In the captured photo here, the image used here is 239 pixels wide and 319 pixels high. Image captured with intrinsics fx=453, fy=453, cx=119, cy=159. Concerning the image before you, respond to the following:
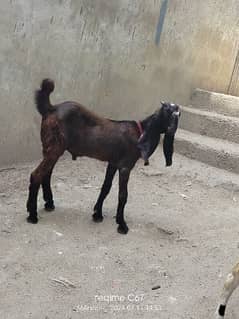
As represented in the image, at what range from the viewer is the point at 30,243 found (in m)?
3.21

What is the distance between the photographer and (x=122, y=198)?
137 inches

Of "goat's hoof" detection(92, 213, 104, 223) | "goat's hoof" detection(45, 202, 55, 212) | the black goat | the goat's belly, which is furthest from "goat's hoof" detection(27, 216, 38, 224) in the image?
the goat's belly

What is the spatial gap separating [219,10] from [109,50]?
2204mm

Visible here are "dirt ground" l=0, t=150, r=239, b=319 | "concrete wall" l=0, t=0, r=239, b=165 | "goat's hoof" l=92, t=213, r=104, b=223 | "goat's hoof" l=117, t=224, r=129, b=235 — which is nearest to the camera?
"dirt ground" l=0, t=150, r=239, b=319

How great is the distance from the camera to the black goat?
3.30 meters

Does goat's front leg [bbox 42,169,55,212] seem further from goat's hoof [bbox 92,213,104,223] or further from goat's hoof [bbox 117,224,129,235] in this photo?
goat's hoof [bbox 117,224,129,235]

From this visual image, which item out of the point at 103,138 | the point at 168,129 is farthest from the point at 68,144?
the point at 168,129

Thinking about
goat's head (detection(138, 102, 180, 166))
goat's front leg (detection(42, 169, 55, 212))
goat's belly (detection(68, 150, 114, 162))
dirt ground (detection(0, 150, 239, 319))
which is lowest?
dirt ground (detection(0, 150, 239, 319))

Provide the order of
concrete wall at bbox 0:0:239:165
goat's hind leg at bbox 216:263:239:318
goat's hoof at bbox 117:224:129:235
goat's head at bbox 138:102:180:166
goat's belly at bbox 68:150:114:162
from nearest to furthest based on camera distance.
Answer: goat's hind leg at bbox 216:263:239:318, goat's head at bbox 138:102:180:166, goat's belly at bbox 68:150:114:162, goat's hoof at bbox 117:224:129:235, concrete wall at bbox 0:0:239:165

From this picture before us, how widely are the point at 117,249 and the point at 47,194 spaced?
0.75 m

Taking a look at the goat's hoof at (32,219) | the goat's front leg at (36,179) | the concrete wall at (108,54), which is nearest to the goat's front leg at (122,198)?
the goat's front leg at (36,179)

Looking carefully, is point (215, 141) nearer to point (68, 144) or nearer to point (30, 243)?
point (68, 144)

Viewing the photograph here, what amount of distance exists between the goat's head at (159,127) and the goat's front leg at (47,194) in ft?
2.59

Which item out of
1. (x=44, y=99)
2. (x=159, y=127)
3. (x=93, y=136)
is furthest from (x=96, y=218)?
(x=44, y=99)
